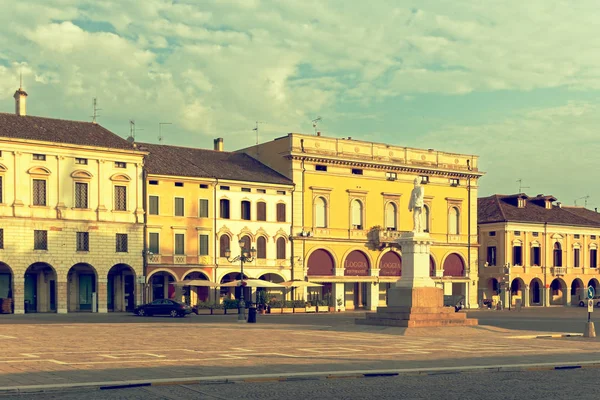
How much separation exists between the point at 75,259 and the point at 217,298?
11508 millimetres

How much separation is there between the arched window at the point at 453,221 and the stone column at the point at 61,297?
36.6 m

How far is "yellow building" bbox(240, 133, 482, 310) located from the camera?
70.5 m

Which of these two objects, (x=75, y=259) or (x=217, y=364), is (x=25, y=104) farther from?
(x=217, y=364)

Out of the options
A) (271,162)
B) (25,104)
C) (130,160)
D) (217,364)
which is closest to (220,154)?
(271,162)

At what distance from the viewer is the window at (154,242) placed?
6288cm

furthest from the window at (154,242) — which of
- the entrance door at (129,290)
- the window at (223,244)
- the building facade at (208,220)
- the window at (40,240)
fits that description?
the window at (40,240)

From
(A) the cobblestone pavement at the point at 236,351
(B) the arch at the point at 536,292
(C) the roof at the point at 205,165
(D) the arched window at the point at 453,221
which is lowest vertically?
(B) the arch at the point at 536,292

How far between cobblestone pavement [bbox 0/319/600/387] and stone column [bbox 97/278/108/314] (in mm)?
25459

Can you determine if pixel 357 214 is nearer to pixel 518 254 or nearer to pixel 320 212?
pixel 320 212

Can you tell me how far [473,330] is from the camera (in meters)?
36.6

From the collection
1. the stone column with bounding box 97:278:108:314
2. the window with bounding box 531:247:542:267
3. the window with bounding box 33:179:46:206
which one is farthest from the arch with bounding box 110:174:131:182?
the window with bounding box 531:247:542:267

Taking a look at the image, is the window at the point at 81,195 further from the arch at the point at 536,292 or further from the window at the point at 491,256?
the arch at the point at 536,292

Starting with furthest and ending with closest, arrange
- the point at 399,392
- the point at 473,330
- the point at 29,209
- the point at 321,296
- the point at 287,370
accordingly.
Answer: the point at 321,296
the point at 29,209
the point at 473,330
the point at 287,370
the point at 399,392

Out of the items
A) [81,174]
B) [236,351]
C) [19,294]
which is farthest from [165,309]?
[236,351]
